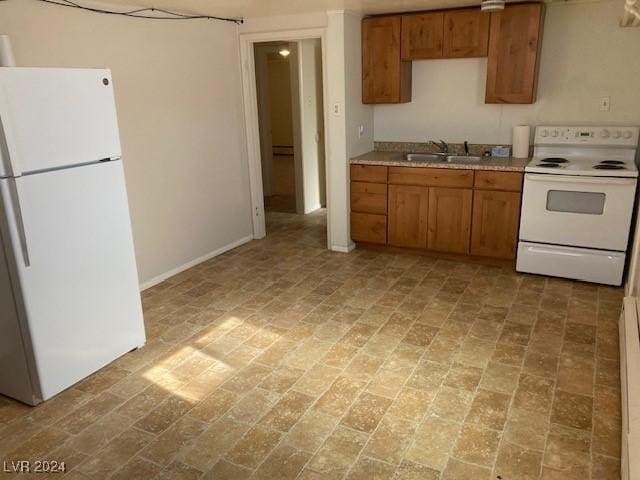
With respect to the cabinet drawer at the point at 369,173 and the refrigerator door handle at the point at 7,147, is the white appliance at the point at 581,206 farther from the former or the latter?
the refrigerator door handle at the point at 7,147

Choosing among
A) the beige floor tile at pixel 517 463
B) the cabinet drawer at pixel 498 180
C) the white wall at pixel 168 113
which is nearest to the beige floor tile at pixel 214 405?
the beige floor tile at pixel 517 463

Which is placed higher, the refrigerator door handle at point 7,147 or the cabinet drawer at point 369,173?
the refrigerator door handle at point 7,147

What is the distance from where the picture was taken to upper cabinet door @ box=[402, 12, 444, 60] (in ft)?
14.2

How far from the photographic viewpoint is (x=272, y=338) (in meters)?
3.26

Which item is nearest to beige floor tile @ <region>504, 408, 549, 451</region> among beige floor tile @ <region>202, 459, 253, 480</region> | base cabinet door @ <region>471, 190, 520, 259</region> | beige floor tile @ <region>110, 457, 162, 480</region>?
beige floor tile @ <region>202, 459, 253, 480</region>

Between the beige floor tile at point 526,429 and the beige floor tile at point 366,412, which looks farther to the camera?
the beige floor tile at point 366,412

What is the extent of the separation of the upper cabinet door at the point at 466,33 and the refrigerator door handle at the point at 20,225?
3.51m

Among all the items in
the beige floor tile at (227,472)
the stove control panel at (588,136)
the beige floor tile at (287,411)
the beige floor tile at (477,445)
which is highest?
the stove control panel at (588,136)

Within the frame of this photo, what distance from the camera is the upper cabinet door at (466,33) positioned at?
4.18 metres

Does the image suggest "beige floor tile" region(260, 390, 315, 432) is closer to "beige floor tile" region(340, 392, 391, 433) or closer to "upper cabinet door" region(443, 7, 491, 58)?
"beige floor tile" region(340, 392, 391, 433)

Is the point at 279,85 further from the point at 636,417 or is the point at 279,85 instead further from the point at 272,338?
the point at 636,417

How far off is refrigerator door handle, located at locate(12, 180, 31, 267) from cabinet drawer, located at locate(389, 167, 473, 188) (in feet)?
10.0

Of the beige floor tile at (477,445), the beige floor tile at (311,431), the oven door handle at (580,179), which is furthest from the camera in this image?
the oven door handle at (580,179)

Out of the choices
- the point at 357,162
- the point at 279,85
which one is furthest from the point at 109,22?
the point at 279,85
